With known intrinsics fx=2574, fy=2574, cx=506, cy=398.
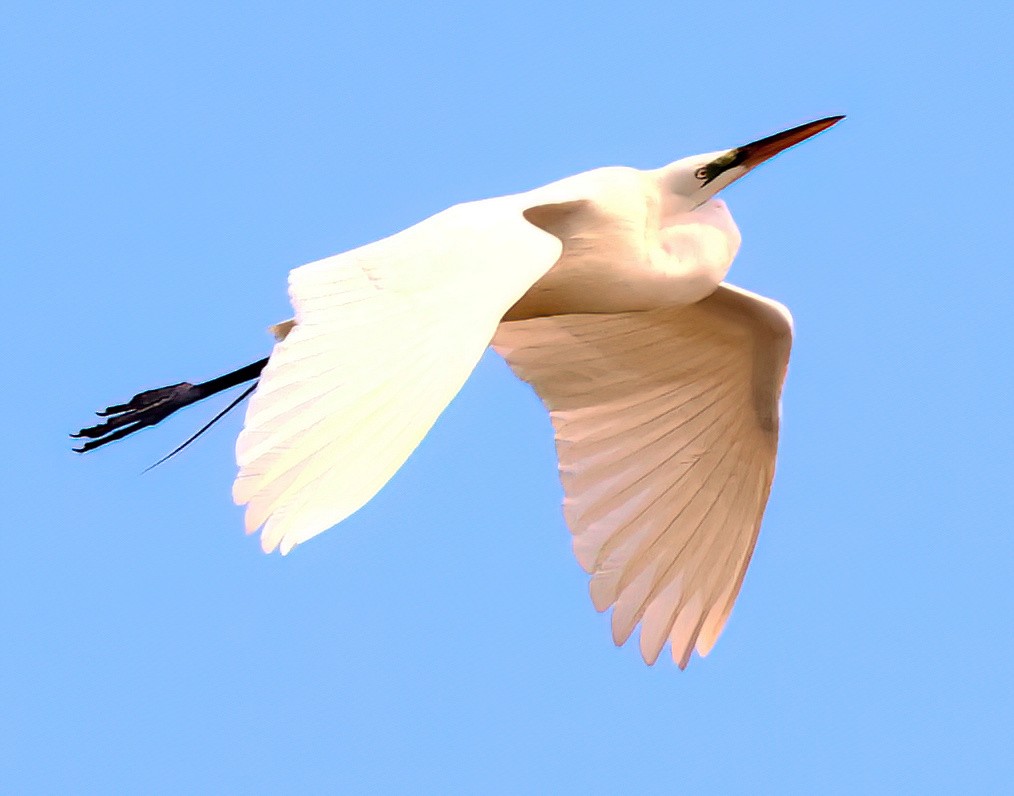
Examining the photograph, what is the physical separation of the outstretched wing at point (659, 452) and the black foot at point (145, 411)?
3.45 feet

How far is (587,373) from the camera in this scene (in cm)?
867

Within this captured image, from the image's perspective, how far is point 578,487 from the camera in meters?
8.65

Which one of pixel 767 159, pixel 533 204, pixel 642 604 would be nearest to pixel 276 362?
pixel 533 204

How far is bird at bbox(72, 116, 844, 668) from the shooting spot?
20.2 ft

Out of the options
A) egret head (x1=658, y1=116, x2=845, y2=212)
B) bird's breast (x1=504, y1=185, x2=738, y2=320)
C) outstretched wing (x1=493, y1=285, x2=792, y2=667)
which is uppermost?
egret head (x1=658, y1=116, x2=845, y2=212)

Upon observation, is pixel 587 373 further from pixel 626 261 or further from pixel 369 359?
pixel 369 359

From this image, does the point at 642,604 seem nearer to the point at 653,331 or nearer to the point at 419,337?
the point at 653,331

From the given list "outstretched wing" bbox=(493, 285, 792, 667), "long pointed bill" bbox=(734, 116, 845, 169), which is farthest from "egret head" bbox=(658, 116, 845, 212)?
"outstretched wing" bbox=(493, 285, 792, 667)

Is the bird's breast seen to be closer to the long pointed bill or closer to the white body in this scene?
the white body

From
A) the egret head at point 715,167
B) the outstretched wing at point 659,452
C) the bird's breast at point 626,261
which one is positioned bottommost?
the outstretched wing at point 659,452

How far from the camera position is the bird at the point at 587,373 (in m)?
6.16

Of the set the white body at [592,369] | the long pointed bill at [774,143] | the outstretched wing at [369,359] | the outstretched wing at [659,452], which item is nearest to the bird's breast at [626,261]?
the white body at [592,369]

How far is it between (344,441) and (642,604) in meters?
2.76

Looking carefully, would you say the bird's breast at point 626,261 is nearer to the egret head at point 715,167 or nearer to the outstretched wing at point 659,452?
the egret head at point 715,167
